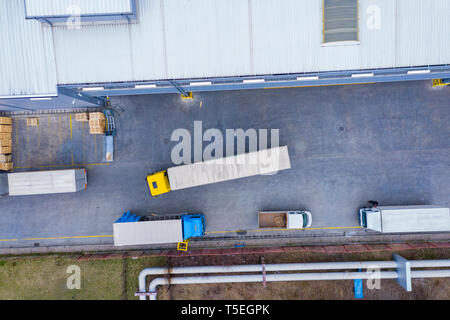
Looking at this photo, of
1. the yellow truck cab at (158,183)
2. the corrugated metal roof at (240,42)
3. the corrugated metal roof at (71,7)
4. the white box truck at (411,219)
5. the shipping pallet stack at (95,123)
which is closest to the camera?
the corrugated metal roof at (71,7)

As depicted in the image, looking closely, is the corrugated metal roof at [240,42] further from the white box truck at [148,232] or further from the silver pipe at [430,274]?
the silver pipe at [430,274]

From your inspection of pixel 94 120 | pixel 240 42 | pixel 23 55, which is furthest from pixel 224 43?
pixel 23 55

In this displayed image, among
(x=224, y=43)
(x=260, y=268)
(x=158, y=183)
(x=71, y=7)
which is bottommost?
(x=260, y=268)

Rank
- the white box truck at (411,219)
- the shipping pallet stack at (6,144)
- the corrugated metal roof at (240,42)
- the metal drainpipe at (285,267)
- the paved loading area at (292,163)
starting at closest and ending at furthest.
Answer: the corrugated metal roof at (240,42) < the white box truck at (411,219) < the metal drainpipe at (285,267) < the shipping pallet stack at (6,144) < the paved loading area at (292,163)

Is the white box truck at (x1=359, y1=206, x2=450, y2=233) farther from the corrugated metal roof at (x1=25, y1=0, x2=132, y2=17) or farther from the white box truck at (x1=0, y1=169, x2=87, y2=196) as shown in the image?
the white box truck at (x1=0, y1=169, x2=87, y2=196)

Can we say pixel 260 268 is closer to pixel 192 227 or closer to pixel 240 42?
pixel 192 227

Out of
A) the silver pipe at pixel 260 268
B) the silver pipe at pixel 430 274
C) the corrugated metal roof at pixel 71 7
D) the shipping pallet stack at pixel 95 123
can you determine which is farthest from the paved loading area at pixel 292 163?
the corrugated metal roof at pixel 71 7
